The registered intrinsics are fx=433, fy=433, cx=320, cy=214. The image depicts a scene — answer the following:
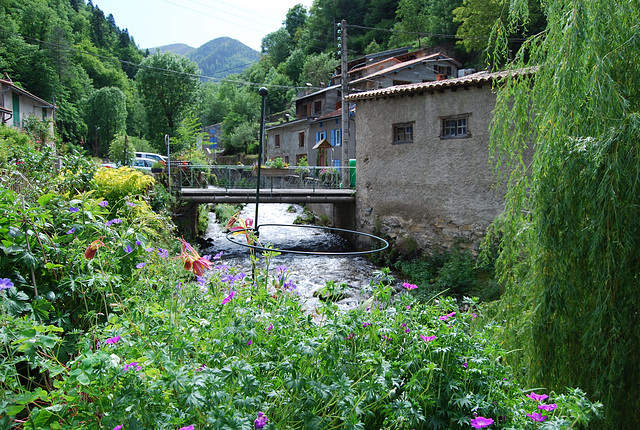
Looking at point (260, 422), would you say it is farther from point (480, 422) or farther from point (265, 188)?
point (265, 188)

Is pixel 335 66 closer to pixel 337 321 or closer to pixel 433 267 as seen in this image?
pixel 433 267

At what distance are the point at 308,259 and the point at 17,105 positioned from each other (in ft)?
76.2

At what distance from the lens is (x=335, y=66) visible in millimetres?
42156

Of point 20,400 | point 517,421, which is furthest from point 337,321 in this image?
point 20,400

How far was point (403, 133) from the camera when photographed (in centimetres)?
1399

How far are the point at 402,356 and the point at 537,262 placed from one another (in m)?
2.04

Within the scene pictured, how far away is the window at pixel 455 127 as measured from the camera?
12.2 meters

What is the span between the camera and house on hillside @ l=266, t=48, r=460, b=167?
2666cm

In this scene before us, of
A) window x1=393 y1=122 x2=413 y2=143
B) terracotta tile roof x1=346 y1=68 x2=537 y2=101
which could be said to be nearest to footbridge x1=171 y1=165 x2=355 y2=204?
window x1=393 y1=122 x2=413 y2=143

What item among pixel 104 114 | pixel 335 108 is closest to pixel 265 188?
pixel 335 108

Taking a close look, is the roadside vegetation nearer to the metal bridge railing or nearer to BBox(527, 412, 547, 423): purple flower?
BBox(527, 412, 547, 423): purple flower

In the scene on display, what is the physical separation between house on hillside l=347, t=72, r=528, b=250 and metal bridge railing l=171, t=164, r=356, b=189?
304cm

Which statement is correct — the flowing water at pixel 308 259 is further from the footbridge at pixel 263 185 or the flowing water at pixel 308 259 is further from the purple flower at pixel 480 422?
the purple flower at pixel 480 422

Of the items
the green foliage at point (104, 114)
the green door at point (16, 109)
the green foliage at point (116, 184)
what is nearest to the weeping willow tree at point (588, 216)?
the green foliage at point (116, 184)
